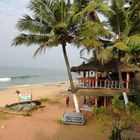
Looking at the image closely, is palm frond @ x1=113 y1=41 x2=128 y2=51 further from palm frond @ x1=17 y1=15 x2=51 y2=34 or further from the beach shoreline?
the beach shoreline

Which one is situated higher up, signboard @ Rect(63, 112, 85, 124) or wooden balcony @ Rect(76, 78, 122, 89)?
wooden balcony @ Rect(76, 78, 122, 89)

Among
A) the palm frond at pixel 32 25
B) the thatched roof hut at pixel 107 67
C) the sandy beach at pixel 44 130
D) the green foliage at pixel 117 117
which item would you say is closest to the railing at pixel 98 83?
the thatched roof hut at pixel 107 67

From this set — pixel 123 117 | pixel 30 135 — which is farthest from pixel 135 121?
pixel 30 135

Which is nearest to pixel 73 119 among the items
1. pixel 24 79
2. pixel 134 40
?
pixel 134 40

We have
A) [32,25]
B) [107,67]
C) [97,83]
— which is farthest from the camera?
[97,83]

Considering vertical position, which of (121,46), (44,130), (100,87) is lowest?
(44,130)

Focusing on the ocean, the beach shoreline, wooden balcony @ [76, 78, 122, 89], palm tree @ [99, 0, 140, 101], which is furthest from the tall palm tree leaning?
the ocean

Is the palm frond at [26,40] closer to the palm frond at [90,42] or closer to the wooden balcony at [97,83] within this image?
the palm frond at [90,42]

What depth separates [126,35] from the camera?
48.1 feet

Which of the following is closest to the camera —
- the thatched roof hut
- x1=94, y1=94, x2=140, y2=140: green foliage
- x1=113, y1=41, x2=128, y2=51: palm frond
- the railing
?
x1=94, y1=94, x2=140, y2=140: green foliage

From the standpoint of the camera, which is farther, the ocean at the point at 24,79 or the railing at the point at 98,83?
the ocean at the point at 24,79

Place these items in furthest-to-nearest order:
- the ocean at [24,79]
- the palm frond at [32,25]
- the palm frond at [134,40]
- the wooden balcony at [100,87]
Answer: the ocean at [24,79] → the wooden balcony at [100,87] → the palm frond at [32,25] → the palm frond at [134,40]

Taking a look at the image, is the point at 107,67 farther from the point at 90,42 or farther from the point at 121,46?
the point at 121,46

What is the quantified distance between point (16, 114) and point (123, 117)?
342 inches
